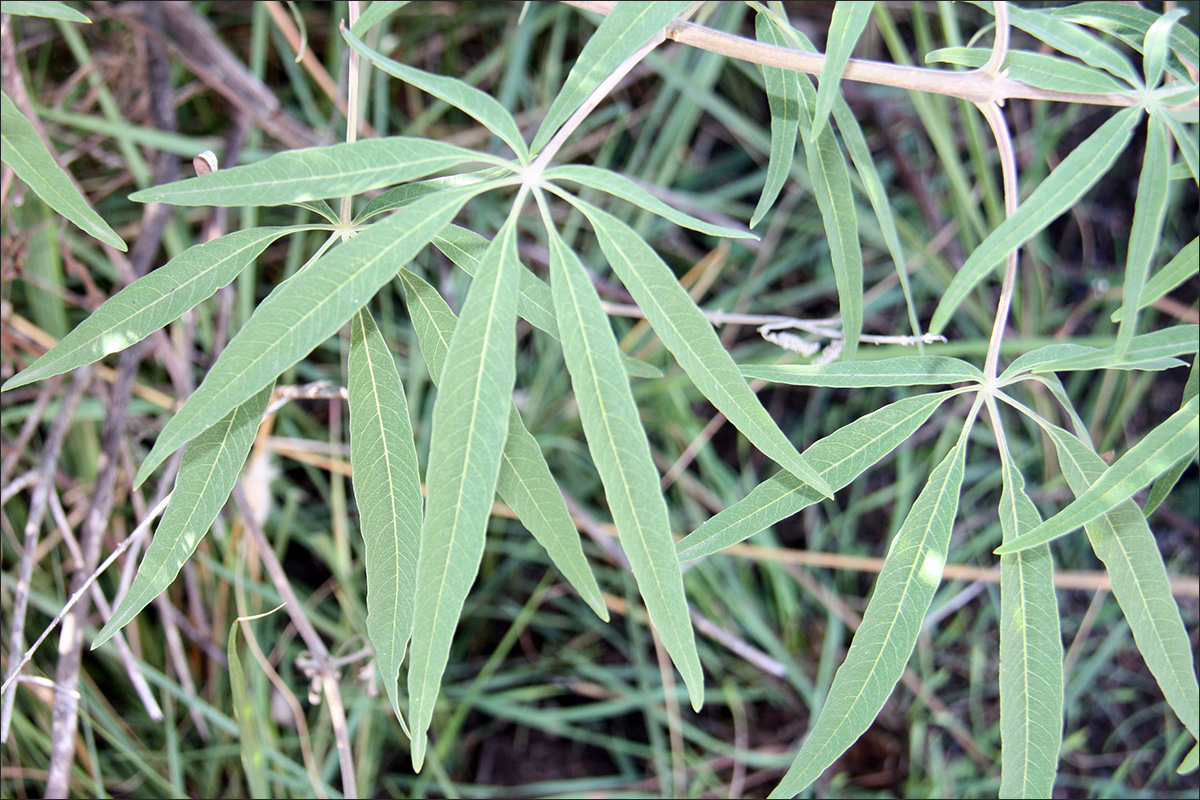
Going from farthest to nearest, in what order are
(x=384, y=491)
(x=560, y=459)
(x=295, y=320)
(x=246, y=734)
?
(x=560, y=459) < (x=246, y=734) < (x=384, y=491) < (x=295, y=320)

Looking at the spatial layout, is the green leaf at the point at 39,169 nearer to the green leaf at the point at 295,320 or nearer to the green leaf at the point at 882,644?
the green leaf at the point at 295,320

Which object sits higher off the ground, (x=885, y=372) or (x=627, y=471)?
(x=885, y=372)

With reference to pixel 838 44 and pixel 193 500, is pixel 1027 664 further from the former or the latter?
pixel 193 500

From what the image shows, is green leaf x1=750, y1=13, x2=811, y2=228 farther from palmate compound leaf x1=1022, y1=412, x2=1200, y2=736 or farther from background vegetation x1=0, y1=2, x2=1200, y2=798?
background vegetation x1=0, y1=2, x2=1200, y2=798

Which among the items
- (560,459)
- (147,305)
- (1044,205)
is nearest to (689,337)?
(1044,205)

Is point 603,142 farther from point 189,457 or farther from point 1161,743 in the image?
point 1161,743

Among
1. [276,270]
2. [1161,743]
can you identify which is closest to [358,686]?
[276,270]
